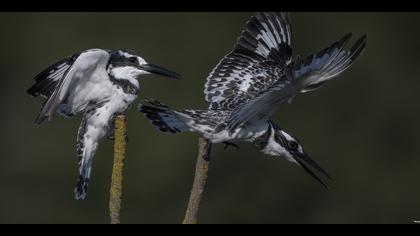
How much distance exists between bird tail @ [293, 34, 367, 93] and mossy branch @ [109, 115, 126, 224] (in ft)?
2.04

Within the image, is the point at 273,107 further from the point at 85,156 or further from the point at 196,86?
the point at 196,86

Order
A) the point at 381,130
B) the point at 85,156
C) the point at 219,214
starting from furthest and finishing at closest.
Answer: the point at 381,130
the point at 219,214
the point at 85,156

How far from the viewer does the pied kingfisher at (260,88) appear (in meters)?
3.47

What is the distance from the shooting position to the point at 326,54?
136 inches

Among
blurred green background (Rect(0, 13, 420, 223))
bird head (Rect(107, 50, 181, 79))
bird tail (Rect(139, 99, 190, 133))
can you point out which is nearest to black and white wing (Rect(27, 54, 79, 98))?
bird head (Rect(107, 50, 181, 79))

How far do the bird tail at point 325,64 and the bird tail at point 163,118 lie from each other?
56cm

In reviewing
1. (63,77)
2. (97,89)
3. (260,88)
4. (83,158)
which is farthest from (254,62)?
(63,77)

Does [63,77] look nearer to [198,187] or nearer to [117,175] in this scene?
[117,175]

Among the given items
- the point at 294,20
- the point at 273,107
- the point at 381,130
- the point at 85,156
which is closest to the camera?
the point at 273,107

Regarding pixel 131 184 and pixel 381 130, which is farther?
pixel 381 130

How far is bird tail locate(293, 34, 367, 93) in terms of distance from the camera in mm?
3420

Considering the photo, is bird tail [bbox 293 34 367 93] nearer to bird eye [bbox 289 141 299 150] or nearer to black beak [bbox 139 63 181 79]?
bird eye [bbox 289 141 299 150]

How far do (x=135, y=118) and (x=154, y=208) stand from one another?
749mm

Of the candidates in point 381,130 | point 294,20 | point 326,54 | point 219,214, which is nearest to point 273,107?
point 326,54
